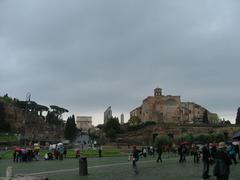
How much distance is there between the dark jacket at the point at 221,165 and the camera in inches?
595

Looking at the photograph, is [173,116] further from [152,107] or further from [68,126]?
[68,126]

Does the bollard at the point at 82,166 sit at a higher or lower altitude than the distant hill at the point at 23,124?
lower

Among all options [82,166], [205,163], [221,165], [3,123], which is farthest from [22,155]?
[3,123]

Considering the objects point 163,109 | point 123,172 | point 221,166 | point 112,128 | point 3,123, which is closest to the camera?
point 221,166

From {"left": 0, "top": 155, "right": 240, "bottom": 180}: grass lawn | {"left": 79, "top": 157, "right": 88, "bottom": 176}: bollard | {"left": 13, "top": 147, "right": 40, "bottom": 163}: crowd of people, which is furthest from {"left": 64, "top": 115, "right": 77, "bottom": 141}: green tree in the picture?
{"left": 79, "top": 157, "right": 88, "bottom": 176}: bollard

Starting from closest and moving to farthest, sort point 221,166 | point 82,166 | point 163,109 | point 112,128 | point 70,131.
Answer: point 221,166
point 82,166
point 112,128
point 70,131
point 163,109

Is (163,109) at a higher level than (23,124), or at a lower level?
higher

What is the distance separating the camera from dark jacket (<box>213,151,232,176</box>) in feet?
49.6

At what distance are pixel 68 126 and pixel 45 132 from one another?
656 inches

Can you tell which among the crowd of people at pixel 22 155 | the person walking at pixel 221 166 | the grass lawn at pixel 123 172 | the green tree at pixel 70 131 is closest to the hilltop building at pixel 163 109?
the green tree at pixel 70 131

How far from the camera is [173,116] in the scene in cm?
18150

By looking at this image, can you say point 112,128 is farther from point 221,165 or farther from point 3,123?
point 221,165

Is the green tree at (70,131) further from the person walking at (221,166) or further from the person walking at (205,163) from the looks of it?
the person walking at (221,166)

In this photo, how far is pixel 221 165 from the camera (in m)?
15.2
